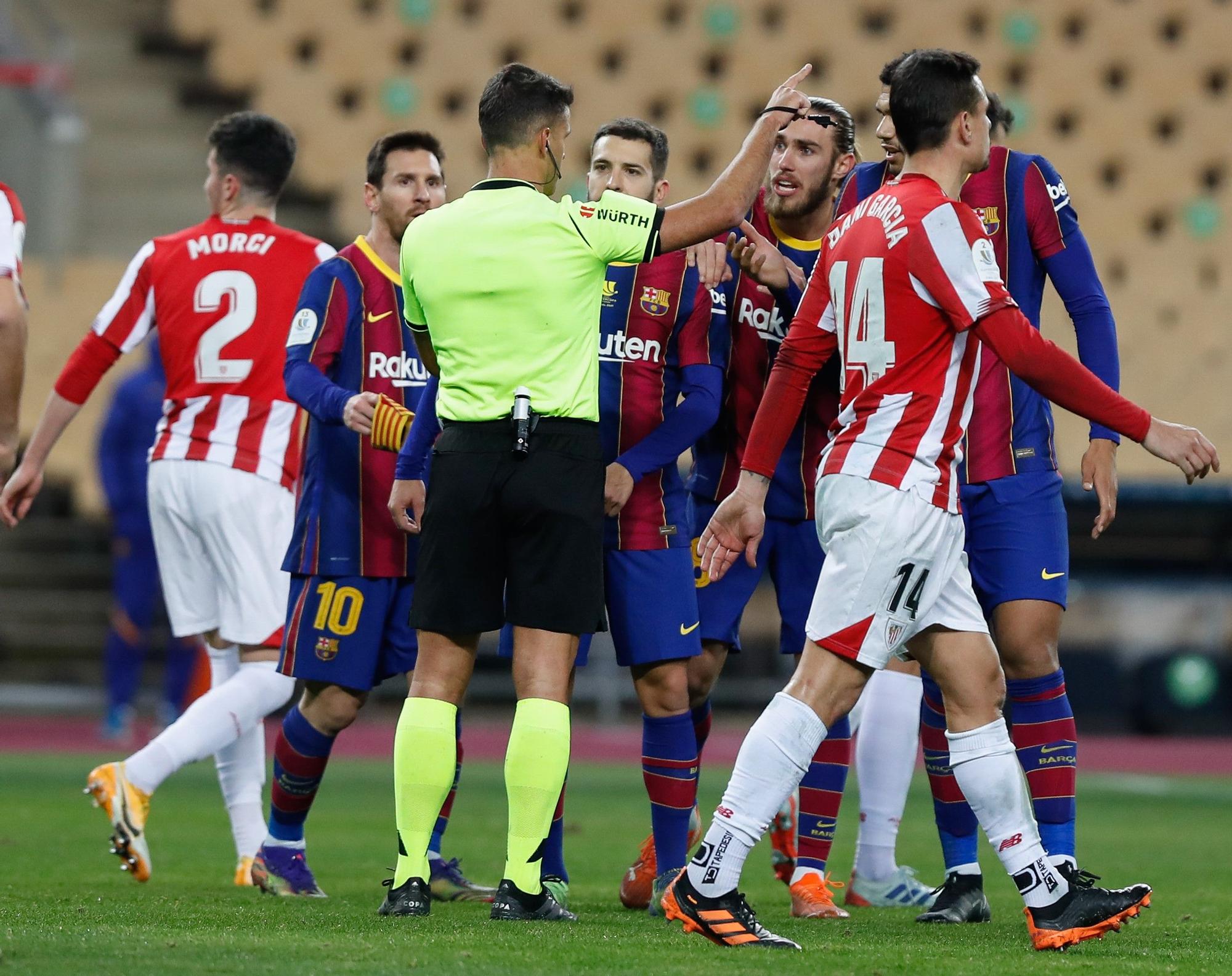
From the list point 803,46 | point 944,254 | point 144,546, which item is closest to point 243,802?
point 944,254

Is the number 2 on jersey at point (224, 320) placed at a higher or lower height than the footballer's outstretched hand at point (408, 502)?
higher

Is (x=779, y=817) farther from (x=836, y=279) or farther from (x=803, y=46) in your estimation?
(x=803, y=46)

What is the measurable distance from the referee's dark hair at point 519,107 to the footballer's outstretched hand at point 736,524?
992 mm

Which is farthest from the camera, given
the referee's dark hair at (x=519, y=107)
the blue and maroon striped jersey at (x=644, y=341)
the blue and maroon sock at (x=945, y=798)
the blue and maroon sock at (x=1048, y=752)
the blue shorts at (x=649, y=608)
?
the blue and maroon striped jersey at (x=644, y=341)

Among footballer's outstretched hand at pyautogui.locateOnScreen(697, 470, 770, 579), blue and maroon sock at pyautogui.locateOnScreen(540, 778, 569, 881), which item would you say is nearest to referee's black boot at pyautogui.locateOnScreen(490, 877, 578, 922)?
blue and maroon sock at pyautogui.locateOnScreen(540, 778, 569, 881)

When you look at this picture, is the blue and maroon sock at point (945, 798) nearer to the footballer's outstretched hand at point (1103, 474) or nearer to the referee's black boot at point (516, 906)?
the footballer's outstretched hand at point (1103, 474)

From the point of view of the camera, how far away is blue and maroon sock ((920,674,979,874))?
15.9ft

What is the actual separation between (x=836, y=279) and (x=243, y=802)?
2781 millimetres

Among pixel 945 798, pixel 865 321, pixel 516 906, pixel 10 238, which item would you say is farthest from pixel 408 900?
pixel 10 238

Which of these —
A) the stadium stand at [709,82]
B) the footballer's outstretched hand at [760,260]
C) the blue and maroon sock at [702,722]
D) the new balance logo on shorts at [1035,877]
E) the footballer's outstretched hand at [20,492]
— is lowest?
the new balance logo on shorts at [1035,877]

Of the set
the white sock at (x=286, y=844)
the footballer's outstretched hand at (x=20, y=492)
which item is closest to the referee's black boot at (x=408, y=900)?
the white sock at (x=286, y=844)

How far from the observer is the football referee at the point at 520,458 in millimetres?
4102

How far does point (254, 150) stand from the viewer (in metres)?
5.88

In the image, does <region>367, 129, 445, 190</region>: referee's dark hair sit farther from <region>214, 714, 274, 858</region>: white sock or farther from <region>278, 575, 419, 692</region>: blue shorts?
<region>214, 714, 274, 858</region>: white sock
